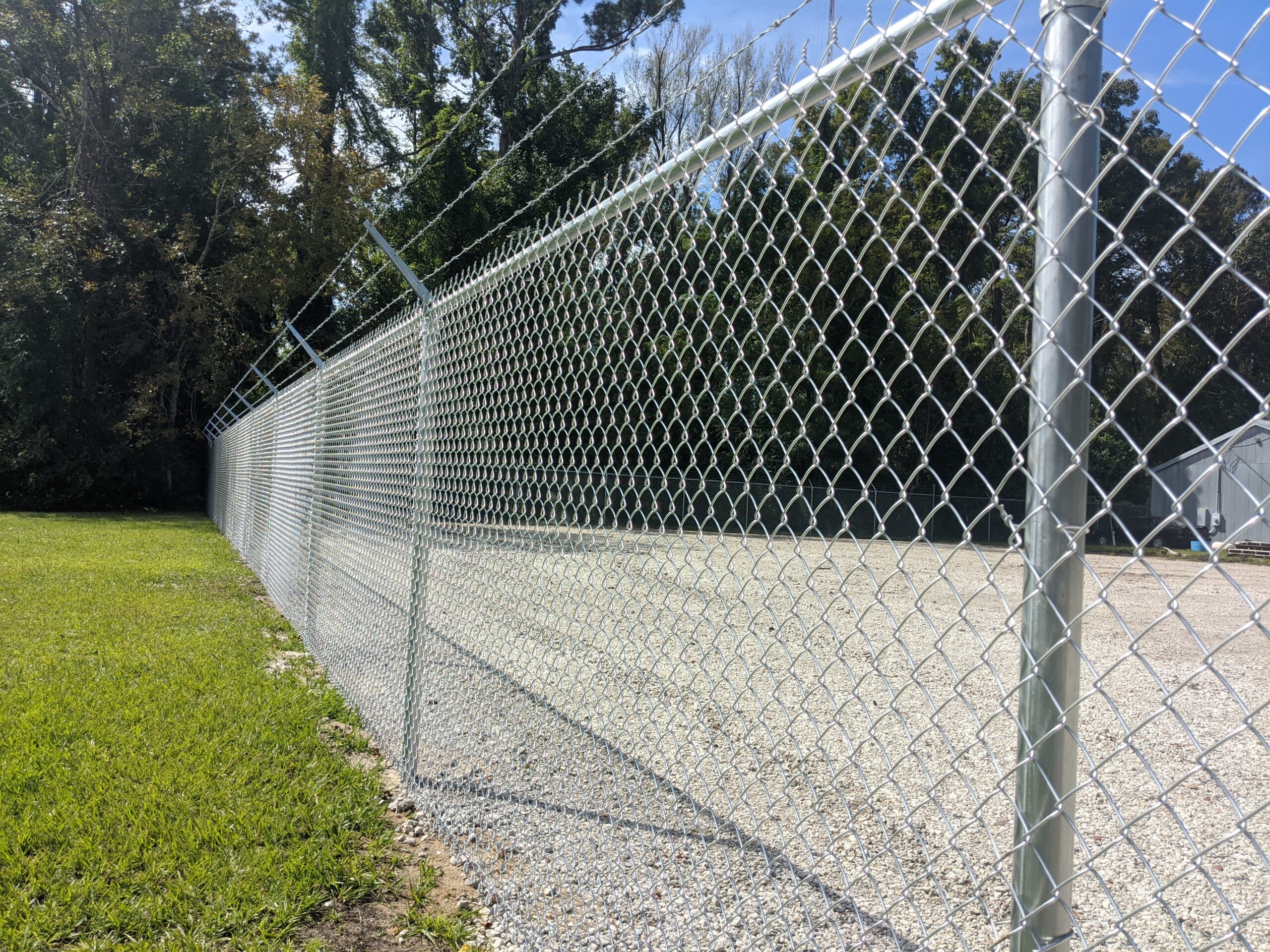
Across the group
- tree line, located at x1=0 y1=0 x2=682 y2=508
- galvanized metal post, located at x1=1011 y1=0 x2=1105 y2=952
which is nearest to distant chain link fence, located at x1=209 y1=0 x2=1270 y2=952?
galvanized metal post, located at x1=1011 y1=0 x2=1105 y2=952

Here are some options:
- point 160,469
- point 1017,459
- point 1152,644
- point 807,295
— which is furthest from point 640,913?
point 160,469

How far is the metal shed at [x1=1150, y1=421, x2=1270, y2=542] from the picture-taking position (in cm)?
90

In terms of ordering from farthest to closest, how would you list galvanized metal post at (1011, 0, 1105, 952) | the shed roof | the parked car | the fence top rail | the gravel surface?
the gravel surface, the fence top rail, galvanized metal post at (1011, 0, 1105, 952), the parked car, the shed roof

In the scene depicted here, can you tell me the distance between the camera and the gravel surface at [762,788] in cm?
188

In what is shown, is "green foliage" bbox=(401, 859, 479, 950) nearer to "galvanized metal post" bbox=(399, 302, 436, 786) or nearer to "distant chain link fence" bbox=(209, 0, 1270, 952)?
"distant chain link fence" bbox=(209, 0, 1270, 952)

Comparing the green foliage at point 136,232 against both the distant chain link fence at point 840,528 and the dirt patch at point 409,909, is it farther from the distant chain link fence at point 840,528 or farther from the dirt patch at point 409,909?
the dirt patch at point 409,909

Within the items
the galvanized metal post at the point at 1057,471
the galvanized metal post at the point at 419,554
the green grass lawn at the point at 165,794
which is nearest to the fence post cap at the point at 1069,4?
the galvanized metal post at the point at 1057,471

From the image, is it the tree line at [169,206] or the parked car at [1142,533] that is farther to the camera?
the tree line at [169,206]

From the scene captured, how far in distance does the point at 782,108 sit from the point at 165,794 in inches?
129

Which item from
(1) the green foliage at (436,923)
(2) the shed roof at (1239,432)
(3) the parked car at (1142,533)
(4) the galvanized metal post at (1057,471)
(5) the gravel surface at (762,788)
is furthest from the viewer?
(1) the green foliage at (436,923)

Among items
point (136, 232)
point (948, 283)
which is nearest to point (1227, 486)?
point (948, 283)

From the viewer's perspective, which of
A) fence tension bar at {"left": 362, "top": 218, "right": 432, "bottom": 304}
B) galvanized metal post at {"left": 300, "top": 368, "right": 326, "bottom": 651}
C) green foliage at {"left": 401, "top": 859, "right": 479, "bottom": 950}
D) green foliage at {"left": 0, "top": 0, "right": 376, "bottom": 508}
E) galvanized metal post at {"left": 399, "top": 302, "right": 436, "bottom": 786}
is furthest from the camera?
green foliage at {"left": 0, "top": 0, "right": 376, "bottom": 508}

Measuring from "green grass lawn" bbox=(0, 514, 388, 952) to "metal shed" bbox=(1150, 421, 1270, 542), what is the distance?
2.48m

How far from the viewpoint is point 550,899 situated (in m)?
2.57
